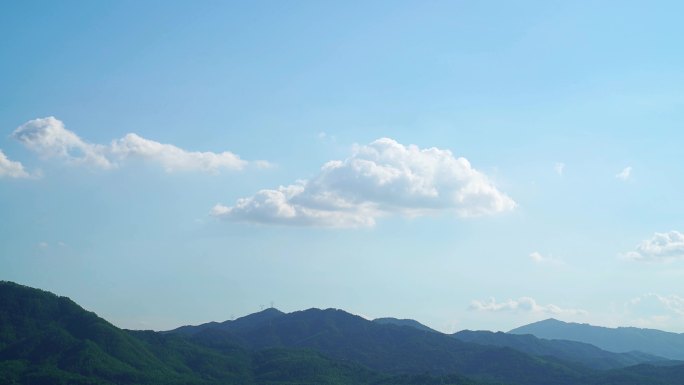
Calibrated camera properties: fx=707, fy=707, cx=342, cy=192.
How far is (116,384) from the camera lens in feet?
648

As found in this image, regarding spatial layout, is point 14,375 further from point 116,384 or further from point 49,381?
point 116,384

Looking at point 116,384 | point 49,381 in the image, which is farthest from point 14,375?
point 116,384

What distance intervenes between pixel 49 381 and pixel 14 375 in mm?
9706

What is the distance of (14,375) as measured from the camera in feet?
618

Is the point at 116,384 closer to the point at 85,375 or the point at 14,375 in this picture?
the point at 85,375

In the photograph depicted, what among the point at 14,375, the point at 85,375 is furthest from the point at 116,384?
the point at 14,375

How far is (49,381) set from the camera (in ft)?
616

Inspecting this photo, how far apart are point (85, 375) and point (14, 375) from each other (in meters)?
18.7

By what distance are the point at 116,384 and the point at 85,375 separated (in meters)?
9.67

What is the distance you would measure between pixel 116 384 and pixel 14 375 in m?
26.4
